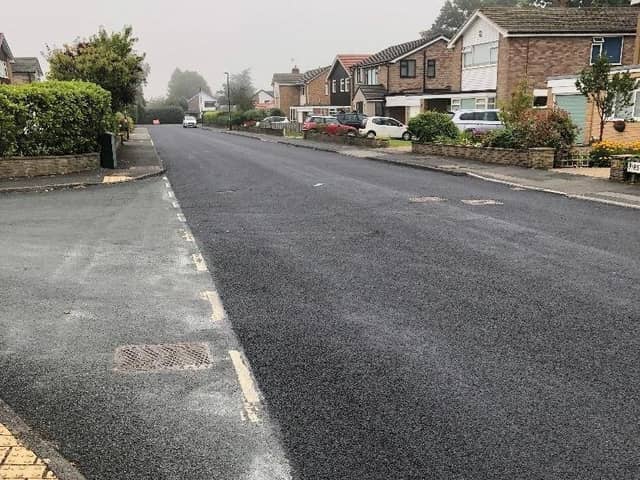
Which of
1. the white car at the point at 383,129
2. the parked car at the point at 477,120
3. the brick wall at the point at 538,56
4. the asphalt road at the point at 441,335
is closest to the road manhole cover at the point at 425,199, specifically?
the asphalt road at the point at 441,335

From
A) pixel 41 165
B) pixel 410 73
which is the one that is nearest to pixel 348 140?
pixel 41 165

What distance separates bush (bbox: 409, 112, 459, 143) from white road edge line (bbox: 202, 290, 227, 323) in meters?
22.0

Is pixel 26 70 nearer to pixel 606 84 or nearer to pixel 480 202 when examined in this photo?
pixel 606 84

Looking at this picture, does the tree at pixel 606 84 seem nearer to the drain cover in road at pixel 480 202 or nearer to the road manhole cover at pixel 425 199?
the drain cover in road at pixel 480 202

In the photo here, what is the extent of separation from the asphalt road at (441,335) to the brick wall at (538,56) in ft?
90.6

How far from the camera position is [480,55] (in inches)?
1617

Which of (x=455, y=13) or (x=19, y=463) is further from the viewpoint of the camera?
(x=455, y=13)

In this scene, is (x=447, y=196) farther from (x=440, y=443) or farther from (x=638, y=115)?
(x=638, y=115)

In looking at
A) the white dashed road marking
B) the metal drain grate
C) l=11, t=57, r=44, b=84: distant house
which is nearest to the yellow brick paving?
the metal drain grate

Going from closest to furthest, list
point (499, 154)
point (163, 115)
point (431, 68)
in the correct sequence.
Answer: point (499, 154) < point (431, 68) < point (163, 115)

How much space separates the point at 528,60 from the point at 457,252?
32.7 meters

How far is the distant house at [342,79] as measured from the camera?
65.6 m

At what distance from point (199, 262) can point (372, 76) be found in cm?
5403

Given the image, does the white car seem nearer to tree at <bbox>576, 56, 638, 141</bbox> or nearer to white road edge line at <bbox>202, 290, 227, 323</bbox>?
tree at <bbox>576, 56, 638, 141</bbox>
